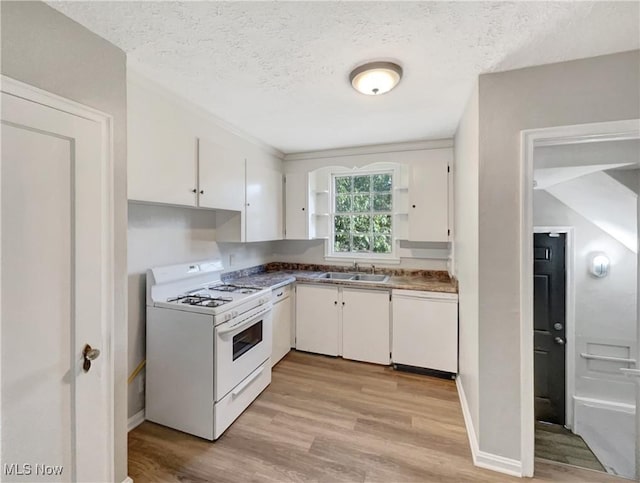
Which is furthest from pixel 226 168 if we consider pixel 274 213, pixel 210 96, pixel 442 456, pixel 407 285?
pixel 442 456

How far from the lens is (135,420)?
2018 mm

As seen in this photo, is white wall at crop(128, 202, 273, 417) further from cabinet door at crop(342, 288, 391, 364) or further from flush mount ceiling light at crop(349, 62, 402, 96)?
flush mount ceiling light at crop(349, 62, 402, 96)

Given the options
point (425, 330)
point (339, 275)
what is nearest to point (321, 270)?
point (339, 275)

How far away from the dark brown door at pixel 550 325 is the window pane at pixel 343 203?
2.23 metres

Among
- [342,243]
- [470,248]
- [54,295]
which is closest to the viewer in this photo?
[54,295]

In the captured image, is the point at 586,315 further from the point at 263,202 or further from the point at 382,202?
the point at 263,202

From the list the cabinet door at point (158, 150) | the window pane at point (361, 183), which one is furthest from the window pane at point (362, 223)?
the cabinet door at point (158, 150)

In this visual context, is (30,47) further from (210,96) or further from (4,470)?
(4,470)

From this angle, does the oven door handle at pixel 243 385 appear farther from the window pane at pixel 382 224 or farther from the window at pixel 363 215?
the window pane at pixel 382 224

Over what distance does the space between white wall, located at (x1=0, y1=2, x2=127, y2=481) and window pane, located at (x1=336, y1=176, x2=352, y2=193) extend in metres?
2.71

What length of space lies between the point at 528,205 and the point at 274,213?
2.53 m

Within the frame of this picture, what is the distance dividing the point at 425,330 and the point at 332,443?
1.39m

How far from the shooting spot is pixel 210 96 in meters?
2.01

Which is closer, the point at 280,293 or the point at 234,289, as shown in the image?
the point at 234,289
